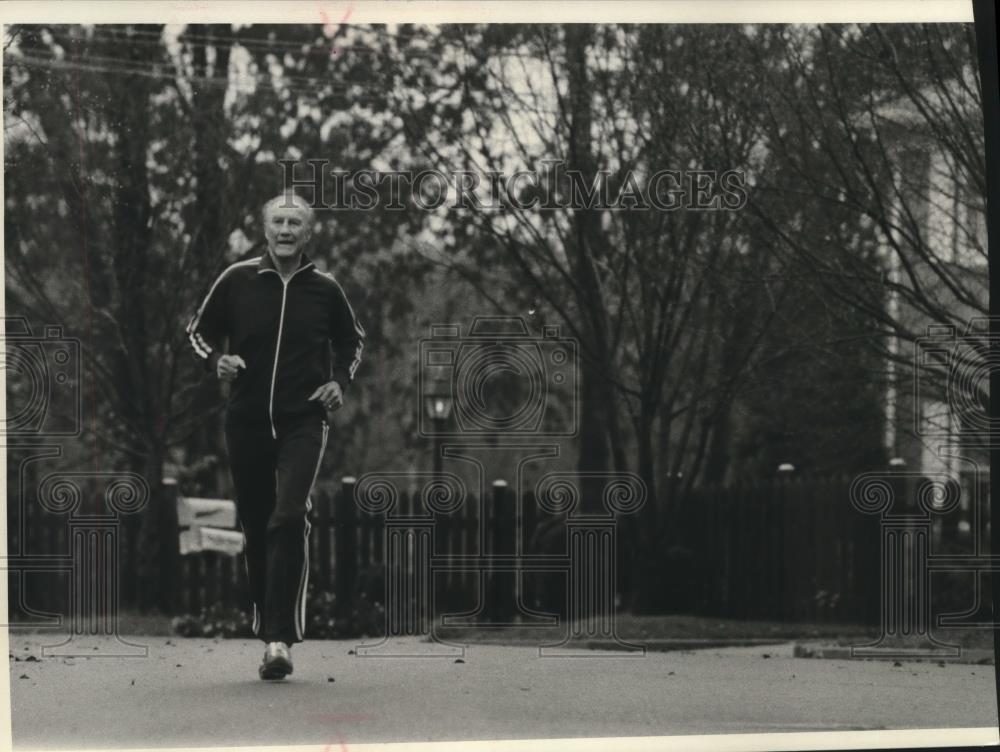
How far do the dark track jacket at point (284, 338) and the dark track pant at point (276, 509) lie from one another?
0.19 ft

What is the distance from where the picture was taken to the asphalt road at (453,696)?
19.9 feet

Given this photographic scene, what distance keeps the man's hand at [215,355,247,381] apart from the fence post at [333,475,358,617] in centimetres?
55

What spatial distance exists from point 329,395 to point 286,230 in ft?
1.94

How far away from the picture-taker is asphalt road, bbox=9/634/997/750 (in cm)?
606

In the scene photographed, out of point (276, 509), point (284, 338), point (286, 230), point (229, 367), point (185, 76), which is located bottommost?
point (276, 509)

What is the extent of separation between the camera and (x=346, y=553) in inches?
245

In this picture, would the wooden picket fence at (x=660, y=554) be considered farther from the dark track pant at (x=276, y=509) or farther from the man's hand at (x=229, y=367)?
the man's hand at (x=229, y=367)

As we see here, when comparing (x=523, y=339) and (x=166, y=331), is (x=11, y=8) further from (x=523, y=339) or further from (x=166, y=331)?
(x=523, y=339)

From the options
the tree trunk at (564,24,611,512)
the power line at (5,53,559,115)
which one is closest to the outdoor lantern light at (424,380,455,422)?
the tree trunk at (564,24,611,512)

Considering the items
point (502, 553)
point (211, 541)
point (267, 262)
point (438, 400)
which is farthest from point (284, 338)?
point (502, 553)

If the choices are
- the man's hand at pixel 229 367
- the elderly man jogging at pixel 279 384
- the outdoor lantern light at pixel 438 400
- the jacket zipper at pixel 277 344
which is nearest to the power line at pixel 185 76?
the elderly man jogging at pixel 279 384

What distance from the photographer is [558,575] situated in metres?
6.24

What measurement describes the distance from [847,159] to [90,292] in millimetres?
2688

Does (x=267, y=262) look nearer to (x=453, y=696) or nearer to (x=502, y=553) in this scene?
(x=502, y=553)
